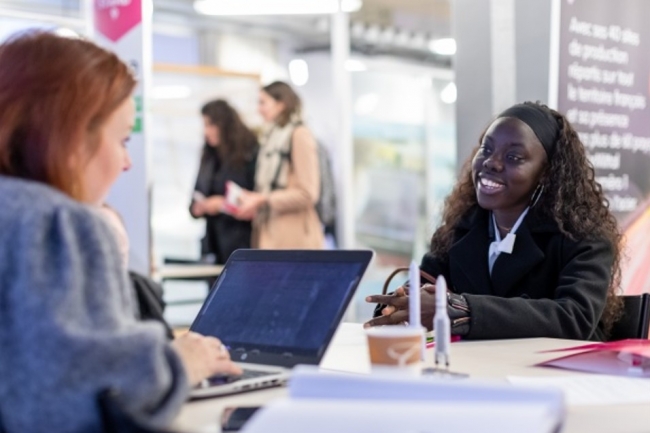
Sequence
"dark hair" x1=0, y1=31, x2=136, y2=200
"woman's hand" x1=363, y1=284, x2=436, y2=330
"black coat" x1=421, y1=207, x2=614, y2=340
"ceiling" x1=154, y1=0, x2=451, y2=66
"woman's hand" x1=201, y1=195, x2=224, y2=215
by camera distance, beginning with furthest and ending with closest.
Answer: "ceiling" x1=154, y1=0, x2=451, y2=66 → "woman's hand" x1=201, y1=195, x2=224, y2=215 → "black coat" x1=421, y1=207, x2=614, y2=340 → "woman's hand" x1=363, y1=284, x2=436, y2=330 → "dark hair" x1=0, y1=31, x2=136, y2=200

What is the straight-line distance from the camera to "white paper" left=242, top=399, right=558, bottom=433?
3.75 feet

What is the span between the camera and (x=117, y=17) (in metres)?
5.80

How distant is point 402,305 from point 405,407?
1169 millimetres

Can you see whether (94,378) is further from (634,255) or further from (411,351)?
(634,255)

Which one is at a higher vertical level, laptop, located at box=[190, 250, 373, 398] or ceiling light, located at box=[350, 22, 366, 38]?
ceiling light, located at box=[350, 22, 366, 38]

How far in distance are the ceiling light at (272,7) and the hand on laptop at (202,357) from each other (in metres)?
6.71

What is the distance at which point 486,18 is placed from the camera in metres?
4.50

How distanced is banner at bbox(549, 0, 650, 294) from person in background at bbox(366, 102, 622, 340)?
1448 mm

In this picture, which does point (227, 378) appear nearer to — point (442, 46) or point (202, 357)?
point (202, 357)

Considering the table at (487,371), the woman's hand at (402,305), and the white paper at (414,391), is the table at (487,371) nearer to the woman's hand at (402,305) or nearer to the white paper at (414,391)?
the woman's hand at (402,305)

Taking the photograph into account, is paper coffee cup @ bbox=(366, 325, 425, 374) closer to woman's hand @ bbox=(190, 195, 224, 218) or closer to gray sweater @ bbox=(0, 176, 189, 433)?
gray sweater @ bbox=(0, 176, 189, 433)

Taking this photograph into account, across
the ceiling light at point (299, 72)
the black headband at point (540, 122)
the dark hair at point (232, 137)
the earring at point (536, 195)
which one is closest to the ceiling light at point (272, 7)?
the ceiling light at point (299, 72)

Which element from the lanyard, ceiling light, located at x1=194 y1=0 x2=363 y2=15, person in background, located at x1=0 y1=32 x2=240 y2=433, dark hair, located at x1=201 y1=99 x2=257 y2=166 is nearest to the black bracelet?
the lanyard

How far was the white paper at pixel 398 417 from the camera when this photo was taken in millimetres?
1144
